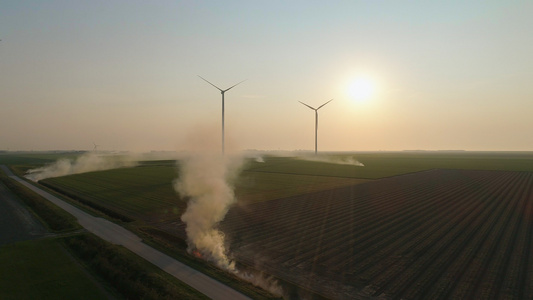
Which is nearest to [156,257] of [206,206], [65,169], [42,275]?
[42,275]

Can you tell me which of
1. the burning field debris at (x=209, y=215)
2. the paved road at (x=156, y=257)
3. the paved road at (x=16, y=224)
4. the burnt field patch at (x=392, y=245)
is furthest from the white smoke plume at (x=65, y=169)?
the burnt field patch at (x=392, y=245)

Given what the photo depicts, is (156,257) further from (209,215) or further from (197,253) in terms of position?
(209,215)

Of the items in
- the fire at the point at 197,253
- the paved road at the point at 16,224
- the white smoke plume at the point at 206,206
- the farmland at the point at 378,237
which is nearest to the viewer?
the farmland at the point at 378,237

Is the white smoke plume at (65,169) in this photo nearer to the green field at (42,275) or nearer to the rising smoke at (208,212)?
the rising smoke at (208,212)

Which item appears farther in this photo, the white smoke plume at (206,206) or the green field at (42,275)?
the white smoke plume at (206,206)

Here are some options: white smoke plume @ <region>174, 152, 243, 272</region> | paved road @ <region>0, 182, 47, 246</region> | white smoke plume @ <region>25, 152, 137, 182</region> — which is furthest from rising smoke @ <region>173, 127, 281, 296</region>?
white smoke plume @ <region>25, 152, 137, 182</region>

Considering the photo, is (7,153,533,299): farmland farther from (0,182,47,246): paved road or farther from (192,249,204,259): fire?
(0,182,47,246): paved road
